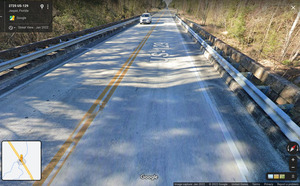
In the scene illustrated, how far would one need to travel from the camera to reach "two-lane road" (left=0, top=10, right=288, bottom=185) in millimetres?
2715

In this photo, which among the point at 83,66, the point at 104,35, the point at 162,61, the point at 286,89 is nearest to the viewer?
the point at 286,89

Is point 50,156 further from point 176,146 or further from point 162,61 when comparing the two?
point 162,61

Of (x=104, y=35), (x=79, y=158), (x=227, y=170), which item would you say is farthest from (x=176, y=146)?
(x=104, y=35)

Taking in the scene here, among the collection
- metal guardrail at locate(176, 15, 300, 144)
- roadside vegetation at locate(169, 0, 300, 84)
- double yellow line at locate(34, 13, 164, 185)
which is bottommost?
double yellow line at locate(34, 13, 164, 185)

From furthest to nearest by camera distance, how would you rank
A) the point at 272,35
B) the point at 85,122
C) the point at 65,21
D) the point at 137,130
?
the point at 65,21 < the point at 272,35 < the point at 85,122 < the point at 137,130

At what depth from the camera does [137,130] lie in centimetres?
361

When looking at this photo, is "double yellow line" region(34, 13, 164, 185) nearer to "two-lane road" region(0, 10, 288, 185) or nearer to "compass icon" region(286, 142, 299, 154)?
"two-lane road" region(0, 10, 288, 185)

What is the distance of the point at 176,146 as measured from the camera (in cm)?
320

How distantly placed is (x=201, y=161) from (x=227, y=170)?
0.45 metres

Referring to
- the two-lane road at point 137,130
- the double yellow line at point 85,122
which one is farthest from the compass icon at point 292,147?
the double yellow line at point 85,122

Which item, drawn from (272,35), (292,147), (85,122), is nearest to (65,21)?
(85,122)

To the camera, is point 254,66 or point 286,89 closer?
point 286,89

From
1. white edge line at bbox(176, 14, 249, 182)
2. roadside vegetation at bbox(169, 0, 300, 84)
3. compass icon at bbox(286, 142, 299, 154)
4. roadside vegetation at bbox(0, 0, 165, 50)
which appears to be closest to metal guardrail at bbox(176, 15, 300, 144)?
compass icon at bbox(286, 142, 299, 154)

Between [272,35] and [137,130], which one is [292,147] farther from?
[272,35]
